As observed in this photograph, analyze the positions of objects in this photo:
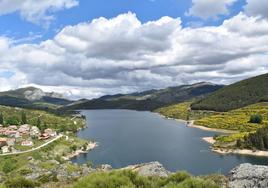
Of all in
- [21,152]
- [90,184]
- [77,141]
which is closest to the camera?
[90,184]

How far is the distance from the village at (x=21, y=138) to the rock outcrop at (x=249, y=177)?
120 m

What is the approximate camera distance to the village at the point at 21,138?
14073 cm

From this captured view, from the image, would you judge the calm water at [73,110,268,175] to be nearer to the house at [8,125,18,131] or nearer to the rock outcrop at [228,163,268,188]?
the house at [8,125,18,131]

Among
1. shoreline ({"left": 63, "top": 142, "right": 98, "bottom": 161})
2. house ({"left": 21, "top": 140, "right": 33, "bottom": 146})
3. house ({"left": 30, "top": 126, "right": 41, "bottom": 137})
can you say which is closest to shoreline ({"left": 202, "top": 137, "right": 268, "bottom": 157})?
shoreline ({"left": 63, "top": 142, "right": 98, "bottom": 161})

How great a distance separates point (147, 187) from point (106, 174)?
252 centimetres

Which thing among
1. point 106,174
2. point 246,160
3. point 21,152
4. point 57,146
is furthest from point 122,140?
point 106,174

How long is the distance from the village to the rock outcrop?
120121mm

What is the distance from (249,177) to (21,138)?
148622mm

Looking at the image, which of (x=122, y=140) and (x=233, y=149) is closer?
(x=233, y=149)

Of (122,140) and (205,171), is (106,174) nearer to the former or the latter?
(205,171)

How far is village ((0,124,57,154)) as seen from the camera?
141m

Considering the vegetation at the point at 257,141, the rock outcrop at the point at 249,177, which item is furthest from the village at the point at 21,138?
the rock outcrop at the point at 249,177

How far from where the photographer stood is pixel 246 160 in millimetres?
122188

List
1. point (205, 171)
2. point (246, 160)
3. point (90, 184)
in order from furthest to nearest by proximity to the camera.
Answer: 1. point (246, 160)
2. point (205, 171)
3. point (90, 184)
